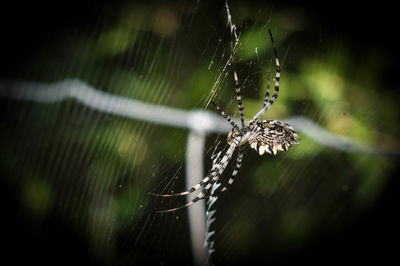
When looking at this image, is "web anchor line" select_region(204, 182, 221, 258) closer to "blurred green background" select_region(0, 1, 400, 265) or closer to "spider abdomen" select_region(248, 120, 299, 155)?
"blurred green background" select_region(0, 1, 400, 265)

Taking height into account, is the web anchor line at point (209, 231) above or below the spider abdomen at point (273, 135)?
below

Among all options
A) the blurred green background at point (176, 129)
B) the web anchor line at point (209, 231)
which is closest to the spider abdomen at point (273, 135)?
the blurred green background at point (176, 129)

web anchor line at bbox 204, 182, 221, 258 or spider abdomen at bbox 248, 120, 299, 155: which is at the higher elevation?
spider abdomen at bbox 248, 120, 299, 155

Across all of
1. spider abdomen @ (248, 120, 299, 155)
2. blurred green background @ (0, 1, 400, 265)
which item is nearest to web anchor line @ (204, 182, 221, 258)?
blurred green background @ (0, 1, 400, 265)

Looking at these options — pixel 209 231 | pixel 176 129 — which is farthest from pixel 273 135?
pixel 209 231

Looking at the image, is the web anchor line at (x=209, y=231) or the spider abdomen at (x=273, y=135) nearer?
the spider abdomen at (x=273, y=135)

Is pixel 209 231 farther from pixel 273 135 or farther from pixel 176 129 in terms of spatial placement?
pixel 273 135

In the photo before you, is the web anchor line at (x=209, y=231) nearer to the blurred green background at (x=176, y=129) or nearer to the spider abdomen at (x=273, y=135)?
the blurred green background at (x=176, y=129)
